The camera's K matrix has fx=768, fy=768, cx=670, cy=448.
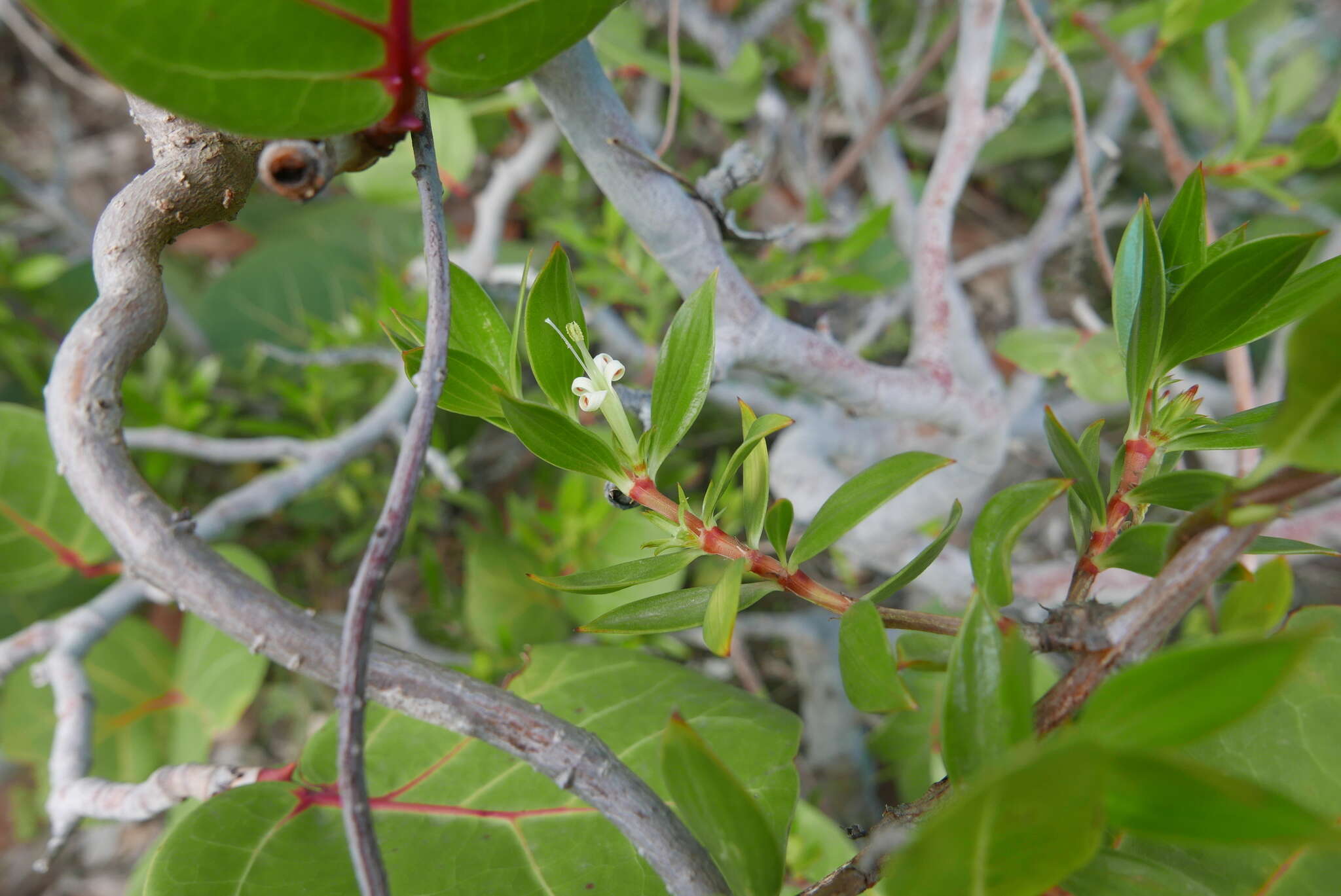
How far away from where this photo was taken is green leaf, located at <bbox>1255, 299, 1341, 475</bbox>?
22cm

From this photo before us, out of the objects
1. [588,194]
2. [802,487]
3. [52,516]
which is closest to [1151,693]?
[802,487]

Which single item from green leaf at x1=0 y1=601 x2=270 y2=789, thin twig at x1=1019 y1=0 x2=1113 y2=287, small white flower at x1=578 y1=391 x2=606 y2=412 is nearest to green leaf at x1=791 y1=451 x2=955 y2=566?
small white flower at x1=578 y1=391 x2=606 y2=412

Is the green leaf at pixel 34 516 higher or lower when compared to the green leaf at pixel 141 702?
higher

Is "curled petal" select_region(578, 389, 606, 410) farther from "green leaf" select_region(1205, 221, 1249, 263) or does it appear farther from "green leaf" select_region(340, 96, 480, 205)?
"green leaf" select_region(340, 96, 480, 205)

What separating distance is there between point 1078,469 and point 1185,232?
142 millimetres

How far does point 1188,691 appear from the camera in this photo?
232 millimetres

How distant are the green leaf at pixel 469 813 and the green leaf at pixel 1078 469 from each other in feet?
0.76

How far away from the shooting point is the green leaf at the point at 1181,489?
0.33m

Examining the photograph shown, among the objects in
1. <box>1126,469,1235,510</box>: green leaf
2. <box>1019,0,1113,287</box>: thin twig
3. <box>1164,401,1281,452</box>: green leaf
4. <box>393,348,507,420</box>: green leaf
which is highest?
<box>1019,0,1113,287</box>: thin twig

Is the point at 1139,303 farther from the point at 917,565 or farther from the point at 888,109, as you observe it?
the point at 888,109

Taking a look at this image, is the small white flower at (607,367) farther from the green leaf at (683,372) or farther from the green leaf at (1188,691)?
the green leaf at (1188,691)

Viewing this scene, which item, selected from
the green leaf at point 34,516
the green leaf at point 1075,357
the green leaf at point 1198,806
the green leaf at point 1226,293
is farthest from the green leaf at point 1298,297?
the green leaf at point 34,516

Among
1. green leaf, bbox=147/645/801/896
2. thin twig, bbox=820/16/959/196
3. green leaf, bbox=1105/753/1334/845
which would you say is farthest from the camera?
thin twig, bbox=820/16/959/196

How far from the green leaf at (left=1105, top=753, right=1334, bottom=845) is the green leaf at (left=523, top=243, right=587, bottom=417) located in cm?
27
